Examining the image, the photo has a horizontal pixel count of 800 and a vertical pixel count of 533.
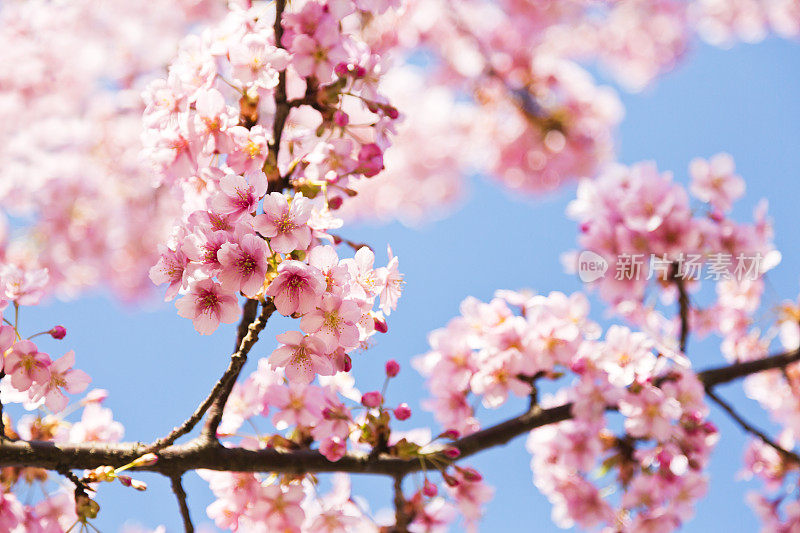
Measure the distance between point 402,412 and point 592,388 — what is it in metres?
1.10

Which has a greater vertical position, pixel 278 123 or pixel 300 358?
pixel 278 123

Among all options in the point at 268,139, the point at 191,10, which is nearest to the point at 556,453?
the point at 268,139

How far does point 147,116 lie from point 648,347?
241 centimetres

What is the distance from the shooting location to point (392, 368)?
8.71 feet

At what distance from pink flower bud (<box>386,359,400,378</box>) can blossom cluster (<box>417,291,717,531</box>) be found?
1.86 ft

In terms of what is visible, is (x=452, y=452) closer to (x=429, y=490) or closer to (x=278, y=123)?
(x=429, y=490)

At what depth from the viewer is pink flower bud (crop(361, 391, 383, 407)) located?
249 centimetres

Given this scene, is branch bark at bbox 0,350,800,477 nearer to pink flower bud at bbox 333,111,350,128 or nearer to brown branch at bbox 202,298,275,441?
brown branch at bbox 202,298,275,441

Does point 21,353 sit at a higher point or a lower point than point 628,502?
higher

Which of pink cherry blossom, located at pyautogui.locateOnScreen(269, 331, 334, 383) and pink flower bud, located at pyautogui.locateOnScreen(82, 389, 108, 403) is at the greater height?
pink flower bud, located at pyautogui.locateOnScreen(82, 389, 108, 403)

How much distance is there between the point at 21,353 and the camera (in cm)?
212

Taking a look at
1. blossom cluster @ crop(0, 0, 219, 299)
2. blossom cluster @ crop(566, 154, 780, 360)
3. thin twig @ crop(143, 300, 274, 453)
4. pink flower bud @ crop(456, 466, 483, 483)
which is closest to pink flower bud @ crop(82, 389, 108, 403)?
thin twig @ crop(143, 300, 274, 453)

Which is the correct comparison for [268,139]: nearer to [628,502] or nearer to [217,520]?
[217,520]

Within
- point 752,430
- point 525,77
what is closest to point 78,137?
point 525,77
